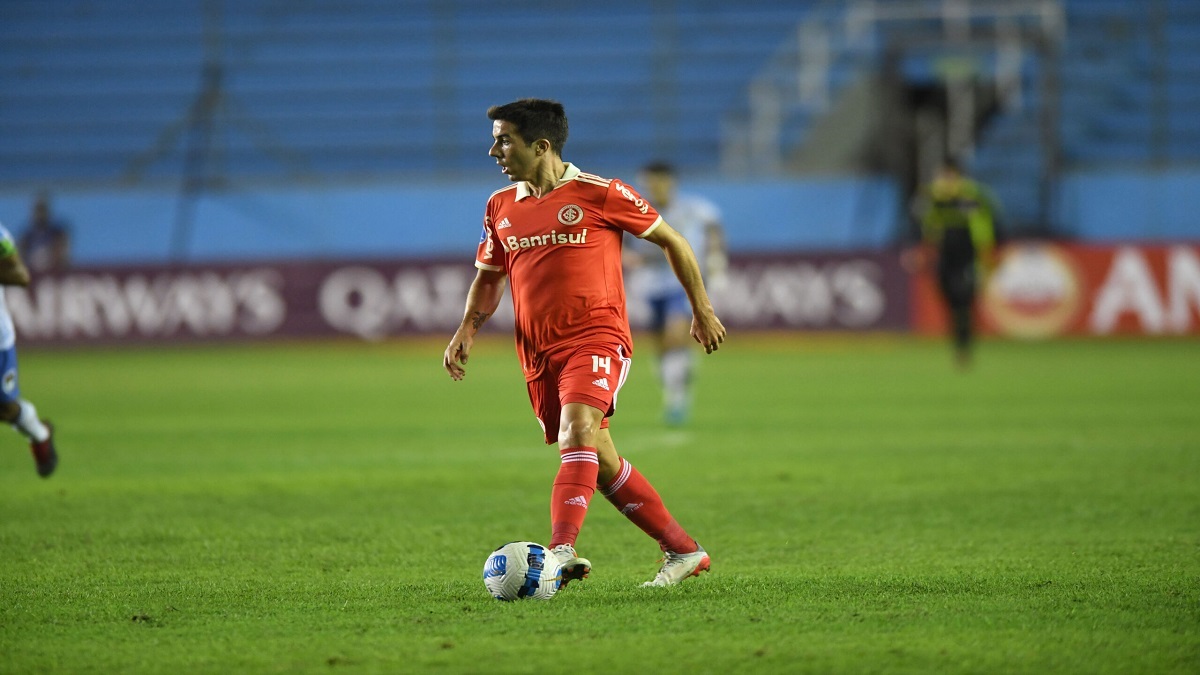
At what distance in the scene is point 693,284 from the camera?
19.5 feet

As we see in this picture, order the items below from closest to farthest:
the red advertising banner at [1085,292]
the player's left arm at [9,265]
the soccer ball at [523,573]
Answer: the soccer ball at [523,573] → the player's left arm at [9,265] → the red advertising banner at [1085,292]

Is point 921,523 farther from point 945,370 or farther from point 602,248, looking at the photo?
point 945,370

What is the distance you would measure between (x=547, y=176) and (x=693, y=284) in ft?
2.26

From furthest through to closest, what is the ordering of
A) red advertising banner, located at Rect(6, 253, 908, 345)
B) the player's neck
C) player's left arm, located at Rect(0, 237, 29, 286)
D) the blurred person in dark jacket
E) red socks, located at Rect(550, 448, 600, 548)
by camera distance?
red advertising banner, located at Rect(6, 253, 908, 345), the blurred person in dark jacket, player's left arm, located at Rect(0, 237, 29, 286), the player's neck, red socks, located at Rect(550, 448, 600, 548)

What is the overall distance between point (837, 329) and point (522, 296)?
56.9ft

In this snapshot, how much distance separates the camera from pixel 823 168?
84.5 ft

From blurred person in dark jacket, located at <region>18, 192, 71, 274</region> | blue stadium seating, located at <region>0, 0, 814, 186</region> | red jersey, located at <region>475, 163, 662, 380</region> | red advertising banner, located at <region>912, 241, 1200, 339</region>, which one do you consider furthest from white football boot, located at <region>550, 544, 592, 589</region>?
blue stadium seating, located at <region>0, 0, 814, 186</region>

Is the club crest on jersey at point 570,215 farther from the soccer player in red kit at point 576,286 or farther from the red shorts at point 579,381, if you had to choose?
the red shorts at point 579,381

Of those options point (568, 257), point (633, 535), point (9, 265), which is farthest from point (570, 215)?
point (9, 265)

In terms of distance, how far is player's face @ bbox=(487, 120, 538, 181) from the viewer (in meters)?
5.82

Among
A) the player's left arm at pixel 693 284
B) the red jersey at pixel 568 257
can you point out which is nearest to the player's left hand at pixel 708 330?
the player's left arm at pixel 693 284

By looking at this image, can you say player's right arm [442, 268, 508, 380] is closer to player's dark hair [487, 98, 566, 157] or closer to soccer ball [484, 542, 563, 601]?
player's dark hair [487, 98, 566, 157]

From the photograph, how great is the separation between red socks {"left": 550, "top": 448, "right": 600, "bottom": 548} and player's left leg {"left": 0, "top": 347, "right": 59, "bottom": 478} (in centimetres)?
414

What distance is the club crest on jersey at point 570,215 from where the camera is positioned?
595cm
